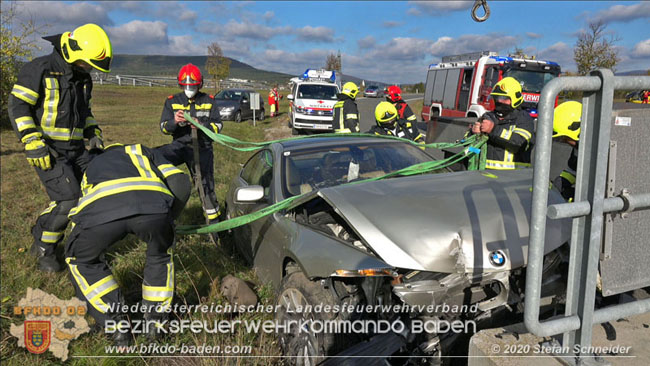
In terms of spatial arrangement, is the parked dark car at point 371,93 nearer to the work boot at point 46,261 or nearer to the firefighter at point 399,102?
the firefighter at point 399,102

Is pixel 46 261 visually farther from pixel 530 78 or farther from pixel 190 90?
pixel 530 78

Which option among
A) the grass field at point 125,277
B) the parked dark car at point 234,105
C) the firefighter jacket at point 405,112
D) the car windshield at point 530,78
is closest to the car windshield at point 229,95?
the parked dark car at point 234,105

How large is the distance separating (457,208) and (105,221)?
2059mm

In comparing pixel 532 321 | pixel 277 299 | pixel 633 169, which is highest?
pixel 633 169

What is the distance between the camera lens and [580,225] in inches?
57.5

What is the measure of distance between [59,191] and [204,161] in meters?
1.83

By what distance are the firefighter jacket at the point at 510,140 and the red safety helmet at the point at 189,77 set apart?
11.3ft

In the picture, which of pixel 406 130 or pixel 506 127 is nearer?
pixel 506 127

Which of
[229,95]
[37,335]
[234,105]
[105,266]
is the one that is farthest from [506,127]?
[229,95]

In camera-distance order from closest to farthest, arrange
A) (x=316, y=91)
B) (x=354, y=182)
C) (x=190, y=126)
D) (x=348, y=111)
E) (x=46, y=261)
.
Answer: (x=354, y=182)
(x=46, y=261)
(x=190, y=126)
(x=348, y=111)
(x=316, y=91)

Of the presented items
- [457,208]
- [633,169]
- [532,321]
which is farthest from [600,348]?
[457,208]

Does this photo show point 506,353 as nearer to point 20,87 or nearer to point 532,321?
point 532,321

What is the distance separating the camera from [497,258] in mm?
2152

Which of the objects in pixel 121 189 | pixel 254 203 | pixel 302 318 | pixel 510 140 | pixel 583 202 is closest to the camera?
pixel 583 202
